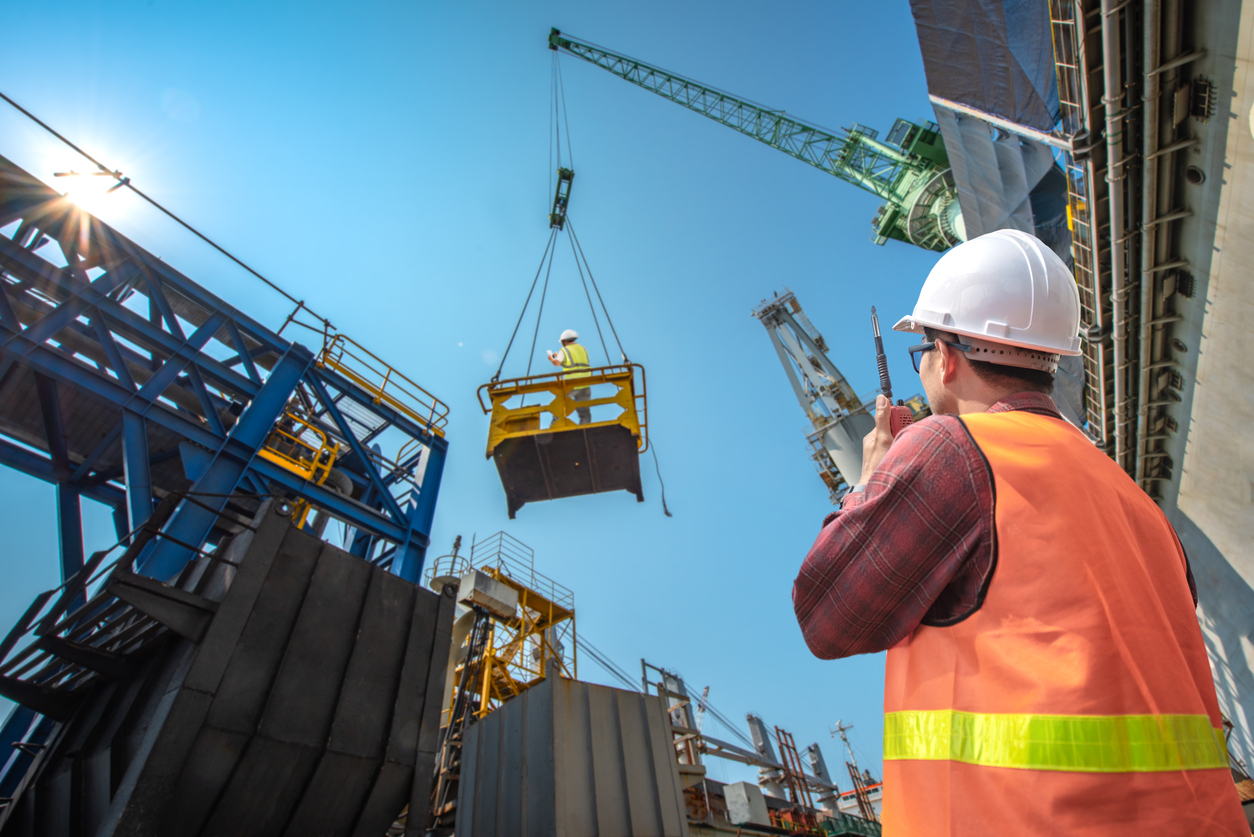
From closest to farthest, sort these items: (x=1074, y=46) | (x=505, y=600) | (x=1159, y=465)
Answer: (x=1074, y=46) < (x=1159, y=465) < (x=505, y=600)

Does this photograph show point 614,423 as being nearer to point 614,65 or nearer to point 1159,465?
point 1159,465

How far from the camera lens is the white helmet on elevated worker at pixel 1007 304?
69.1 inches

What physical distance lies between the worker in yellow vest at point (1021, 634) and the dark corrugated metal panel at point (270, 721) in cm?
507

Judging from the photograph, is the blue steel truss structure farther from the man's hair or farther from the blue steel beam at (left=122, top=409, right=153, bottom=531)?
the man's hair

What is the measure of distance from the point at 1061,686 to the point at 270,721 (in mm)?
5614

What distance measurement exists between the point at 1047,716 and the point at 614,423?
7.48m

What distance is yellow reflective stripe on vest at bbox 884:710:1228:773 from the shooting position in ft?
3.49

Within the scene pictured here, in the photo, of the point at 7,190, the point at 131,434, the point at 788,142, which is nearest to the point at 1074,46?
the point at 131,434

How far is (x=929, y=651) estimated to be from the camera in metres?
1.37

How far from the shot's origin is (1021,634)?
3.92 ft

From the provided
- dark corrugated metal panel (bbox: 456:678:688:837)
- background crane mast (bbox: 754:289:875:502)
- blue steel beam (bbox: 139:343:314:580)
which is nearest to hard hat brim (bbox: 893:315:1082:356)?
blue steel beam (bbox: 139:343:314:580)

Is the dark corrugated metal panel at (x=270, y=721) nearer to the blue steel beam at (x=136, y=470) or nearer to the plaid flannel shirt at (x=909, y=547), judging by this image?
the blue steel beam at (x=136, y=470)

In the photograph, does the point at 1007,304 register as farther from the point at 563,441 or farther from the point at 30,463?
the point at 30,463

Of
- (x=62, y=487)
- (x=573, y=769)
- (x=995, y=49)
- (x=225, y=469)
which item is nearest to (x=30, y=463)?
(x=62, y=487)
